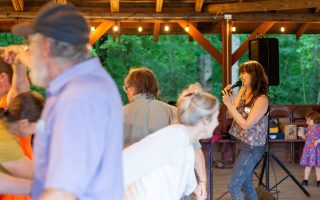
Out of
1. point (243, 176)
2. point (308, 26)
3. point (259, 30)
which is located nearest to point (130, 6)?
point (259, 30)

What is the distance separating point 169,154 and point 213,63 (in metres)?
16.6

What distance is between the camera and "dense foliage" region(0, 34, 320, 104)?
1712 cm

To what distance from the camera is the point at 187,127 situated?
226 cm

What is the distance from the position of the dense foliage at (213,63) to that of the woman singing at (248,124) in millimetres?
11814

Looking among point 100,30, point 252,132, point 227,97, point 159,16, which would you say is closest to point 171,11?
point 159,16

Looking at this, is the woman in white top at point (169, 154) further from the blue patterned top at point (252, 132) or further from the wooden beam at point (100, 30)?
the wooden beam at point (100, 30)

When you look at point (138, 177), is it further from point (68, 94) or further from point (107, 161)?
point (68, 94)

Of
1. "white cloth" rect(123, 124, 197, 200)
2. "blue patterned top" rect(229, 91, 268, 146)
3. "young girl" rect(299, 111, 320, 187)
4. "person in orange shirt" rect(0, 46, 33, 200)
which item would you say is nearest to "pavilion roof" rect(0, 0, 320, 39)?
"young girl" rect(299, 111, 320, 187)

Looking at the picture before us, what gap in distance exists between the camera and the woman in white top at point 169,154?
2.04 meters

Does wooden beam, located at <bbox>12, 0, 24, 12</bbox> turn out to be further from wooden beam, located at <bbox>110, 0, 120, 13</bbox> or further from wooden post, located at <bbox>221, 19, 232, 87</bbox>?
wooden post, located at <bbox>221, 19, 232, 87</bbox>

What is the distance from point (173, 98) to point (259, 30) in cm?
844

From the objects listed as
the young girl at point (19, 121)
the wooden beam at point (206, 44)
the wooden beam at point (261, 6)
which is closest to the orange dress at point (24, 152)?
the young girl at point (19, 121)

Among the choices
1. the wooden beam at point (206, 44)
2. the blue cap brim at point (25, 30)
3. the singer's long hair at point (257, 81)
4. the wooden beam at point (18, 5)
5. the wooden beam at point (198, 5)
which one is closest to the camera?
the blue cap brim at point (25, 30)

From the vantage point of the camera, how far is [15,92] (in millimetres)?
2518
